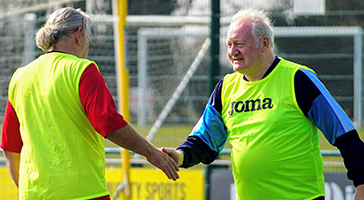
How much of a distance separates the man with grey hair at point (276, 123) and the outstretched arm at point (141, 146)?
40 centimetres

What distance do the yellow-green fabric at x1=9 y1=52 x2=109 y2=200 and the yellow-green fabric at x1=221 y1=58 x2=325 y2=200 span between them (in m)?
0.87

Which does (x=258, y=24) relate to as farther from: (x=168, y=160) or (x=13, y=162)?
(x=13, y=162)

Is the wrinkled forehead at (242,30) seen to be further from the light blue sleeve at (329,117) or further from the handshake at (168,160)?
the handshake at (168,160)

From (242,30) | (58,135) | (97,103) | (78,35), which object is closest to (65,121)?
(58,135)

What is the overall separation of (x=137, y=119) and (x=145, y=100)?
0.88 feet

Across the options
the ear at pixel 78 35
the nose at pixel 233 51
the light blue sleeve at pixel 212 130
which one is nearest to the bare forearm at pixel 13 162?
the ear at pixel 78 35

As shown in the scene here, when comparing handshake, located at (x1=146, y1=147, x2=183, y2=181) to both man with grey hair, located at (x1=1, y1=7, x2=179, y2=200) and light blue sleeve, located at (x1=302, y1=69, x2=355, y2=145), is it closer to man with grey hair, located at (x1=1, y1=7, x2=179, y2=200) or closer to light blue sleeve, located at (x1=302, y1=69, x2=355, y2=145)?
man with grey hair, located at (x1=1, y1=7, x2=179, y2=200)

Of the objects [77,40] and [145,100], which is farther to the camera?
[145,100]

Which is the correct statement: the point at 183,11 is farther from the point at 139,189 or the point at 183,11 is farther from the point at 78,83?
the point at 78,83

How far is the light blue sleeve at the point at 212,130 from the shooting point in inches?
119

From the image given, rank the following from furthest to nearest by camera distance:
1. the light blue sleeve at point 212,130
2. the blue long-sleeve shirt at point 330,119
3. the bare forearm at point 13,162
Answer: the light blue sleeve at point 212,130 < the bare forearm at point 13,162 < the blue long-sleeve shirt at point 330,119

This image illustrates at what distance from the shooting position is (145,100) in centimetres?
590

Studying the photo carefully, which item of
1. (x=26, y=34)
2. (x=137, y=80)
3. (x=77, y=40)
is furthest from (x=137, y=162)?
(x=77, y=40)

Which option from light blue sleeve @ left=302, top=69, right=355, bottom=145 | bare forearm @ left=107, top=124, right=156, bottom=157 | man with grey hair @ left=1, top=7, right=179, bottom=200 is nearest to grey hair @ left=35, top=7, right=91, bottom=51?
man with grey hair @ left=1, top=7, right=179, bottom=200
